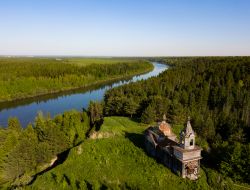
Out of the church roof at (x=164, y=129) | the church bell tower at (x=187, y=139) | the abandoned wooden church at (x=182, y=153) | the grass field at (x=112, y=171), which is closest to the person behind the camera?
the grass field at (x=112, y=171)

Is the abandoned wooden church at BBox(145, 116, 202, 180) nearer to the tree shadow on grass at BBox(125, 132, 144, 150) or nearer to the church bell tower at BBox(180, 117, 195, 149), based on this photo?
the church bell tower at BBox(180, 117, 195, 149)

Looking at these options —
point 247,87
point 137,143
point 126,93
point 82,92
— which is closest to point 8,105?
point 82,92

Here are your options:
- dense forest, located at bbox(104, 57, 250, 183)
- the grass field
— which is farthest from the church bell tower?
dense forest, located at bbox(104, 57, 250, 183)

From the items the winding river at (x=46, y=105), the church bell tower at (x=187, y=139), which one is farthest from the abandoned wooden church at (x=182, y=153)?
the winding river at (x=46, y=105)

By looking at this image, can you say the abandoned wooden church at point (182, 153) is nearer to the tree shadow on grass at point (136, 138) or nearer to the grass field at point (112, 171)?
the grass field at point (112, 171)

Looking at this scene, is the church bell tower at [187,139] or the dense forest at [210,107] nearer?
the church bell tower at [187,139]

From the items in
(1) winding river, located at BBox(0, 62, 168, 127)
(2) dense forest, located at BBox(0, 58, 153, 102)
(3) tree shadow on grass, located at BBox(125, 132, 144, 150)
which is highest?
(3) tree shadow on grass, located at BBox(125, 132, 144, 150)

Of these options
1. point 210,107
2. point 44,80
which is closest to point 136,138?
point 210,107

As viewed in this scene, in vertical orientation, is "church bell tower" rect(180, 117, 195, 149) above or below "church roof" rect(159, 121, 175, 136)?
above
